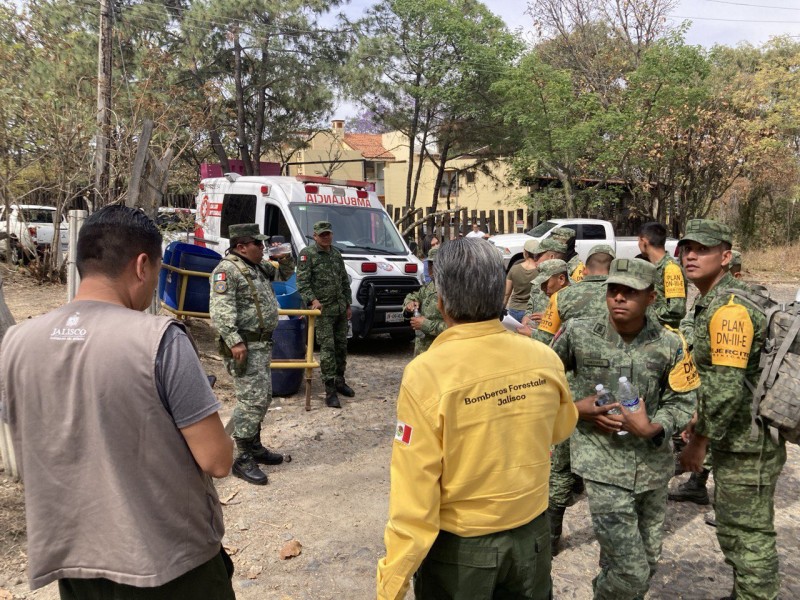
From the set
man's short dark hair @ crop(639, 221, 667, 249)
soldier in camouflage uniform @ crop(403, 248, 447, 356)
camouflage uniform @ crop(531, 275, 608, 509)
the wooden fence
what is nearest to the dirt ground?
camouflage uniform @ crop(531, 275, 608, 509)

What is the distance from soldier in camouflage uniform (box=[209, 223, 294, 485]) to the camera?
4.34 m

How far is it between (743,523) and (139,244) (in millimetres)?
2712

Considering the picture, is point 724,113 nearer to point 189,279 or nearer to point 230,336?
point 189,279

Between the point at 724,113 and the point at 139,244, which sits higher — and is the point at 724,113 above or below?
above

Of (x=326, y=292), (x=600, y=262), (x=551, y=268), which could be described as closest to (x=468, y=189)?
(x=326, y=292)

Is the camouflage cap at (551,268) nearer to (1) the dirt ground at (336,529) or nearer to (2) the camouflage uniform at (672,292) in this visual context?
(2) the camouflage uniform at (672,292)

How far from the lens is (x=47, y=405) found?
162 centimetres

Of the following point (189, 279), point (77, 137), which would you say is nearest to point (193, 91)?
point (77, 137)

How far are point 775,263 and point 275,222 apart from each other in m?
19.7

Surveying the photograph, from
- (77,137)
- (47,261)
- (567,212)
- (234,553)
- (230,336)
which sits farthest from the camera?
(567,212)

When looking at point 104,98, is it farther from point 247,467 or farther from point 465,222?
point 465,222

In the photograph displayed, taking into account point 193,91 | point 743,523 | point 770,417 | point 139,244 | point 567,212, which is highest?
point 193,91

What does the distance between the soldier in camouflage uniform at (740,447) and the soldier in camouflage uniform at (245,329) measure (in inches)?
116

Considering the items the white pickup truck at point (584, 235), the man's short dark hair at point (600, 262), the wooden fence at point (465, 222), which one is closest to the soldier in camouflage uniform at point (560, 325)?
the man's short dark hair at point (600, 262)
